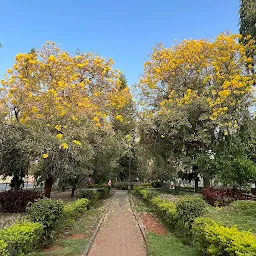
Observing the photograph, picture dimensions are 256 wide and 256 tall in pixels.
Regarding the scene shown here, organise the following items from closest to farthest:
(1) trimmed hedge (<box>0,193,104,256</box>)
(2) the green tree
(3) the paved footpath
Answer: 1. (1) trimmed hedge (<box>0,193,104,256</box>)
2. (3) the paved footpath
3. (2) the green tree

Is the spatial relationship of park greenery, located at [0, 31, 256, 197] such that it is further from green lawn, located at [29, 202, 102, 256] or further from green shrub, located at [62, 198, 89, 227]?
green lawn, located at [29, 202, 102, 256]

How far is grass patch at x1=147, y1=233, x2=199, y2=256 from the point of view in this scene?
573cm

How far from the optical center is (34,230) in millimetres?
5211

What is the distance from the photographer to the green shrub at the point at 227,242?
3.44m

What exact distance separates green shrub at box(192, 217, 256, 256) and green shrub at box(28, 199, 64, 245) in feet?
10.2

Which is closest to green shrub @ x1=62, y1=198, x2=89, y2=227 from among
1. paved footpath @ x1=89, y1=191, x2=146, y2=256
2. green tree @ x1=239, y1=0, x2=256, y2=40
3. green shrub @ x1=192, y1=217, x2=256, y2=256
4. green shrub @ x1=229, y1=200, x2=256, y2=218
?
paved footpath @ x1=89, y1=191, x2=146, y2=256

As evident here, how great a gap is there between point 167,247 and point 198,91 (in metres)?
11.5

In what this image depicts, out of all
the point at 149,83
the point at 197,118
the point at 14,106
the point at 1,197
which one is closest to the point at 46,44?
the point at 14,106

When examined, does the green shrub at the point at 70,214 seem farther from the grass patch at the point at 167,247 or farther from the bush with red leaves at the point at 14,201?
the bush with red leaves at the point at 14,201

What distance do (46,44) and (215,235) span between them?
12.8 meters

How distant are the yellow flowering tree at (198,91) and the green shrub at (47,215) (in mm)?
9699

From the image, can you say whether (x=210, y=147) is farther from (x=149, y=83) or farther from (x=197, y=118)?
(x=149, y=83)

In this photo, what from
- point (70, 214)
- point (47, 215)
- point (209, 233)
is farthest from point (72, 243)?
point (209, 233)

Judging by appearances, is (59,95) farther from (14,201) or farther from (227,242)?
(227,242)
